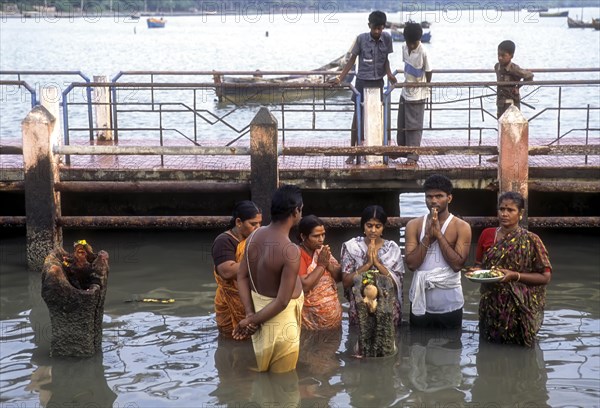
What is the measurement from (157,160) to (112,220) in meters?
2.12

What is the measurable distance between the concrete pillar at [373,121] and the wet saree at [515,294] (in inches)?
157

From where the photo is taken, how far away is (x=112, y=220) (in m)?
10.4

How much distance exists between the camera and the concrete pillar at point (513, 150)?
33.1ft

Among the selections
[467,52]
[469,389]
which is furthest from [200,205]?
[467,52]

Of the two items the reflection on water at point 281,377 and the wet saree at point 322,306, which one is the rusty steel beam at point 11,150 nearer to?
the reflection on water at point 281,377

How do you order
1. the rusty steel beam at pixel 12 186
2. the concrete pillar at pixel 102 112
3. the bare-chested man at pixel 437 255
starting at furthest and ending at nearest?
the concrete pillar at pixel 102 112 → the rusty steel beam at pixel 12 186 → the bare-chested man at pixel 437 255

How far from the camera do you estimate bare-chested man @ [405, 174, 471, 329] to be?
796 cm

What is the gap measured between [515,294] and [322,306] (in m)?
1.67

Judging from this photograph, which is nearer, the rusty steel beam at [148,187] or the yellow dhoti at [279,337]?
the yellow dhoti at [279,337]

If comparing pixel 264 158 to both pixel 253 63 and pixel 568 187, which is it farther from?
pixel 253 63

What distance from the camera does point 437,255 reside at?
8086mm

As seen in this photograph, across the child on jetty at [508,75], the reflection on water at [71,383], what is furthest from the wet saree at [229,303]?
the child on jetty at [508,75]

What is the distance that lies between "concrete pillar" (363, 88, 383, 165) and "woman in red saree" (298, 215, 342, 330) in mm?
3813

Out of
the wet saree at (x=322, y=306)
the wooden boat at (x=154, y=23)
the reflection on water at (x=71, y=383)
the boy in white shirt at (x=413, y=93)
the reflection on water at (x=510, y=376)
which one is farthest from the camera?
the wooden boat at (x=154, y=23)
